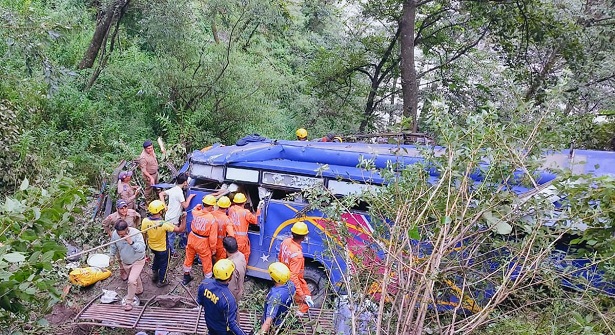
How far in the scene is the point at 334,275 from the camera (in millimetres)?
5973

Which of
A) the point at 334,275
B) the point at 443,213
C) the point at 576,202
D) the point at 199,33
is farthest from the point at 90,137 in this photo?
the point at 576,202

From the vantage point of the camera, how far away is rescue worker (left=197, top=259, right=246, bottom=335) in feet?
14.8

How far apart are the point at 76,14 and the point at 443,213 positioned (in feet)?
44.9

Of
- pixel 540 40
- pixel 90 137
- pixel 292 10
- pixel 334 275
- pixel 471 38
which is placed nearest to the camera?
pixel 334 275

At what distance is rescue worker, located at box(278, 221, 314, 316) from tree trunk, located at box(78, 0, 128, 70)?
8508mm

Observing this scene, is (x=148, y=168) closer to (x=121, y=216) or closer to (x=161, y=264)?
(x=121, y=216)

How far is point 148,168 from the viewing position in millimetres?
8359

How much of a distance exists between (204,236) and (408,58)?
617 centimetres

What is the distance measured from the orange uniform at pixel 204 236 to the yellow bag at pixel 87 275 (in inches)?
52.0

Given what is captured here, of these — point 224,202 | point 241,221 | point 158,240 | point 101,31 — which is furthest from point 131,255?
point 101,31

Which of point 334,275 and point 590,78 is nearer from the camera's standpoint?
point 334,275

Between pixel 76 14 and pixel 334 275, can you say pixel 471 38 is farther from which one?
pixel 76 14

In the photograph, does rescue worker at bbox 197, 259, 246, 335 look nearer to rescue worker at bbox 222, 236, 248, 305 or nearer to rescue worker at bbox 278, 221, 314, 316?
rescue worker at bbox 222, 236, 248, 305

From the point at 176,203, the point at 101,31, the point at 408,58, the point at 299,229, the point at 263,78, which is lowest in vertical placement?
the point at 176,203
